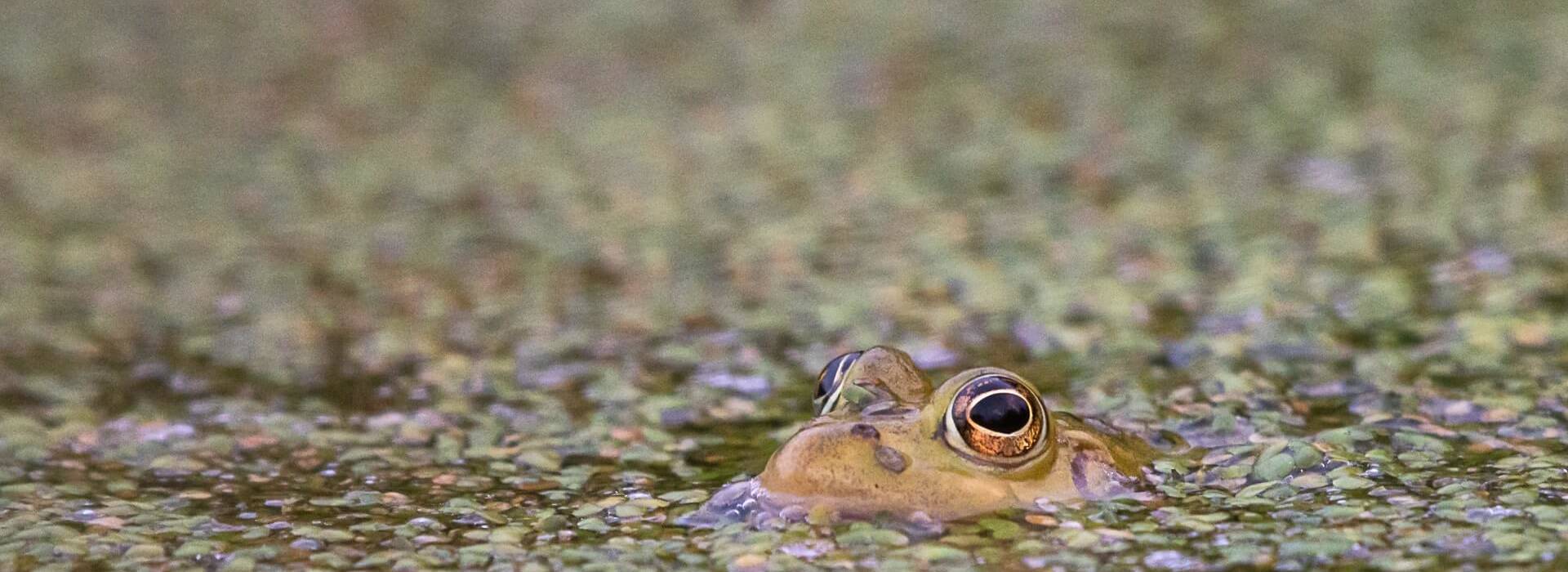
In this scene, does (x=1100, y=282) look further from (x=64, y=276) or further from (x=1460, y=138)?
(x=64, y=276)

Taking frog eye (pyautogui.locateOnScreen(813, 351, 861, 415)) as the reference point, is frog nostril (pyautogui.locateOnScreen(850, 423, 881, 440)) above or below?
below

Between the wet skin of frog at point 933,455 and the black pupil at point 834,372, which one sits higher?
the black pupil at point 834,372

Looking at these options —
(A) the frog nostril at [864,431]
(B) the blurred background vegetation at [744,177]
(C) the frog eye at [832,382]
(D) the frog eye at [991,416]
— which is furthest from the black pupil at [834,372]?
(B) the blurred background vegetation at [744,177]

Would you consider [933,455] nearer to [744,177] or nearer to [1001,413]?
[1001,413]

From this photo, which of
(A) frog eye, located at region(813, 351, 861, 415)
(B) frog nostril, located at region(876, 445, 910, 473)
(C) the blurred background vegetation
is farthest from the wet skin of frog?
(C) the blurred background vegetation

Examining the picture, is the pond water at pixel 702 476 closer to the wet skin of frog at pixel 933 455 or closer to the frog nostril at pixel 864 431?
the wet skin of frog at pixel 933 455

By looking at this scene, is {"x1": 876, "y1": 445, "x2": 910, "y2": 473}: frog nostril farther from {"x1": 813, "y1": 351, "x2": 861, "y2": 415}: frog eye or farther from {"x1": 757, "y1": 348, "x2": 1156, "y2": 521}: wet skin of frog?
{"x1": 813, "y1": 351, "x2": 861, "y2": 415}: frog eye

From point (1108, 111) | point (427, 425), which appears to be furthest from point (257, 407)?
point (1108, 111)
